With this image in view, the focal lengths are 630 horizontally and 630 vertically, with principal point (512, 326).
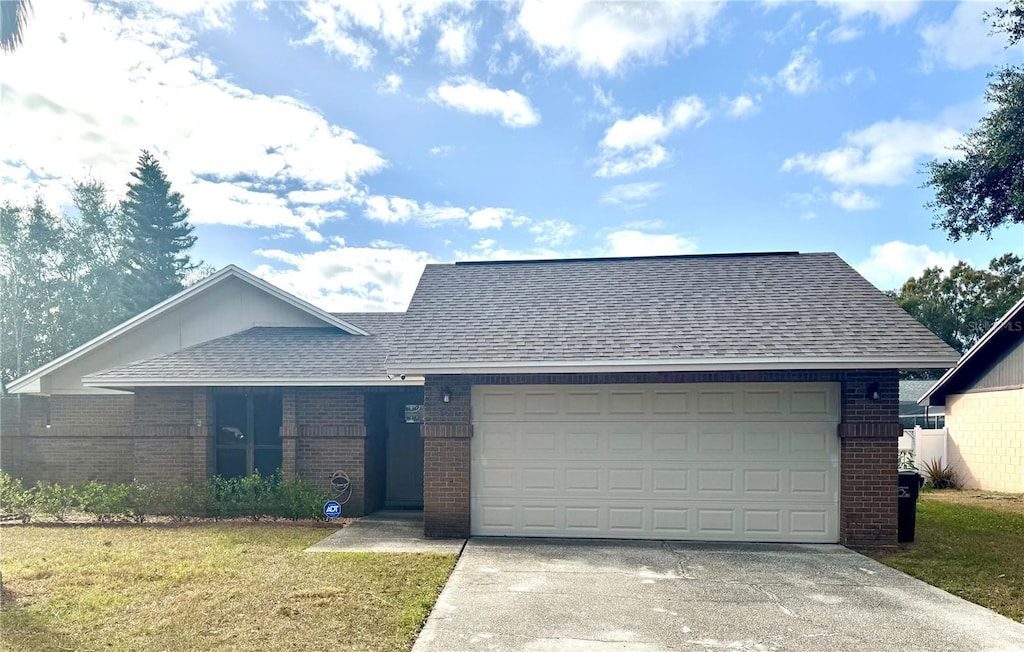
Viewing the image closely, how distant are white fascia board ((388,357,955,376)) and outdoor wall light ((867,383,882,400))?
14.0 inches

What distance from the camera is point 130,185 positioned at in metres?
44.6

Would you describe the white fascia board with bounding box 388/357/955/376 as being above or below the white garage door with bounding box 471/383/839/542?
above

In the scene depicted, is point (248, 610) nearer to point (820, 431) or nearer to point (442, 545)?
point (442, 545)

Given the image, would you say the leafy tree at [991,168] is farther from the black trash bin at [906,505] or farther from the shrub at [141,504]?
the shrub at [141,504]

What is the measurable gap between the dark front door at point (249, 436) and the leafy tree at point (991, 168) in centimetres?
1707

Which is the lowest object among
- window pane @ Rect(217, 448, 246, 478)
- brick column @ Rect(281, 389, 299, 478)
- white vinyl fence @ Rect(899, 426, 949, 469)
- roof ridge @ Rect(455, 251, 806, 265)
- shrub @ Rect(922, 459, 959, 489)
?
shrub @ Rect(922, 459, 959, 489)

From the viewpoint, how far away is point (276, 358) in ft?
39.8

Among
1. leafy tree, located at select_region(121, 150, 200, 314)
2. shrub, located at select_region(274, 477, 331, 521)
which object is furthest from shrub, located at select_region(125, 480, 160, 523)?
leafy tree, located at select_region(121, 150, 200, 314)

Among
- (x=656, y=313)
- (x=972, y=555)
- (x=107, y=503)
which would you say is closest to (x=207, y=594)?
(x=107, y=503)

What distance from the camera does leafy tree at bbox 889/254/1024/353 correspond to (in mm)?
39469

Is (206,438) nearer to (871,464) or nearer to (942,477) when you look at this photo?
(871,464)

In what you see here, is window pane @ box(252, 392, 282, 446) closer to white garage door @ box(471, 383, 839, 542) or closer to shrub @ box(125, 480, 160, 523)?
shrub @ box(125, 480, 160, 523)

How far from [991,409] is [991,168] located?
6829 millimetres

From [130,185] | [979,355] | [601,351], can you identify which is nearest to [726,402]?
[601,351]
